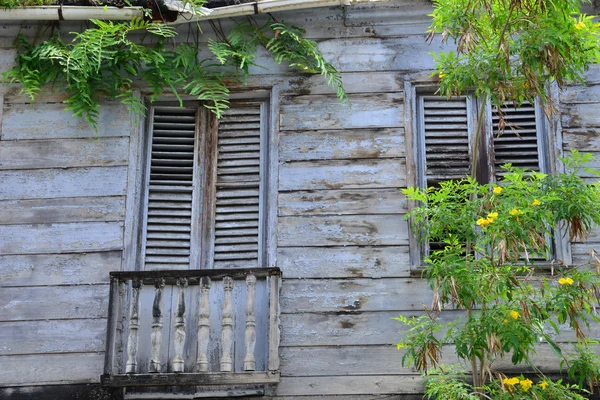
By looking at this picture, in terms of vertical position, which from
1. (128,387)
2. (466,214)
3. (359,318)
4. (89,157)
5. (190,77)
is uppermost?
(190,77)

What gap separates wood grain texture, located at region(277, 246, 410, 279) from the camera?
8.58 meters

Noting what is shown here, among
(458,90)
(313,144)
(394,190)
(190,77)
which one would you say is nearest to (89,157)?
(190,77)

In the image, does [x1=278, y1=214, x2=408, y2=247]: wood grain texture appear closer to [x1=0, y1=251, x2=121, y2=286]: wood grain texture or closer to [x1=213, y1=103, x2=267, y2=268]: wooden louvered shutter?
[x1=213, y1=103, x2=267, y2=268]: wooden louvered shutter

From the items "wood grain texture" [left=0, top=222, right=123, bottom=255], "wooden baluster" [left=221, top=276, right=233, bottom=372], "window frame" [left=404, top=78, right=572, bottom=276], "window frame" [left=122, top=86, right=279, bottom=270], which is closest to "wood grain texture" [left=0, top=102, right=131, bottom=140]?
"window frame" [left=122, top=86, right=279, bottom=270]

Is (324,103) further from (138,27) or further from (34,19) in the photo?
(34,19)

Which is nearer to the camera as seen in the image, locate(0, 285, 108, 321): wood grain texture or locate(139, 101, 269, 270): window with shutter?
locate(0, 285, 108, 321): wood grain texture

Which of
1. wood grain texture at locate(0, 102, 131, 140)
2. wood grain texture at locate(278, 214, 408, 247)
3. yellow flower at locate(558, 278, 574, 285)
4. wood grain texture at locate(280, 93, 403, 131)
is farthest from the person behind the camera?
wood grain texture at locate(0, 102, 131, 140)

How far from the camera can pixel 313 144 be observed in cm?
905

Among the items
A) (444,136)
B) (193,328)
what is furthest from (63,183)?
(444,136)

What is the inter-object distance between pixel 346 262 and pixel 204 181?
1572 millimetres

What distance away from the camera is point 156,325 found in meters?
8.21

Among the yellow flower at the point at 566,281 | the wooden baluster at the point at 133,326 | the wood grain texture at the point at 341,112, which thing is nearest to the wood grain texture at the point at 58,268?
the wooden baluster at the point at 133,326

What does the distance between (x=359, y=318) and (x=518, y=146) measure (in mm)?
2170

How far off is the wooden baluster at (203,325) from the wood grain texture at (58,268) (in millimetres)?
901
